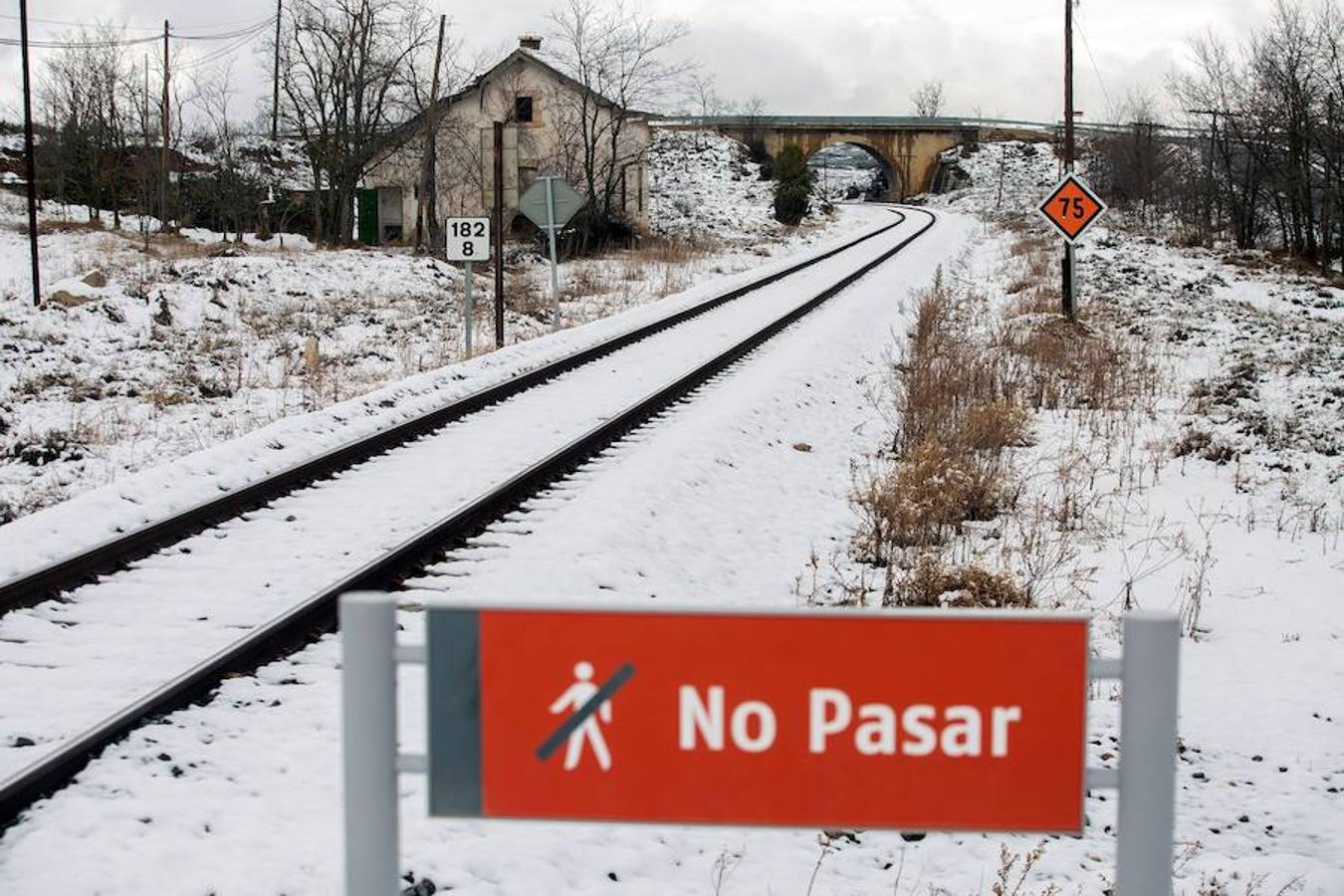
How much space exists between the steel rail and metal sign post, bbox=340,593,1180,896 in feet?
16.0

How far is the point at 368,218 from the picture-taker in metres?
51.8

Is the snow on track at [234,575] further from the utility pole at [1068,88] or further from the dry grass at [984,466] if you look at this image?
the utility pole at [1068,88]

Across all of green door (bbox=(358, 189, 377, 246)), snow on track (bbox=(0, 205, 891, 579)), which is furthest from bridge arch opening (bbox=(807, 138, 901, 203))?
snow on track (bbox=(0, 205, 891, 579))

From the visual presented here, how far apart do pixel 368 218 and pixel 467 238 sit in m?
37.2

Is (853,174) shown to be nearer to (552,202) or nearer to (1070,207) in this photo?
(1070,207)

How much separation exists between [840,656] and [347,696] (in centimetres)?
79

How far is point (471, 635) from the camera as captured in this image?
190 centimetres

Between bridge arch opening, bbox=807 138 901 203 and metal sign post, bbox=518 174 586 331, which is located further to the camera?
bridge arch opening, bbox=807 138 901 203

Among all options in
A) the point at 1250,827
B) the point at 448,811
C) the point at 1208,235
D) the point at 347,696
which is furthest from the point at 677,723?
the point at 1208,235

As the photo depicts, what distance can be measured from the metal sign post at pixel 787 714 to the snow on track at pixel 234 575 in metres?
3.03

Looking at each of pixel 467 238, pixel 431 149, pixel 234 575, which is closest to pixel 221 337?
pixel 467 238

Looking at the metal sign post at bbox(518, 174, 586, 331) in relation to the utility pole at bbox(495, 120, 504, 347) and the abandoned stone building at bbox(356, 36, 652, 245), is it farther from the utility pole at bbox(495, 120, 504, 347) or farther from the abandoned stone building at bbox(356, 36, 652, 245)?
the abandoned stone building at bbox(356, 36, 652, 245)

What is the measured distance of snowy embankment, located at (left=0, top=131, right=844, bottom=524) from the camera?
11.4 metres

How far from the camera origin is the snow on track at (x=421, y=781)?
11.7ft
